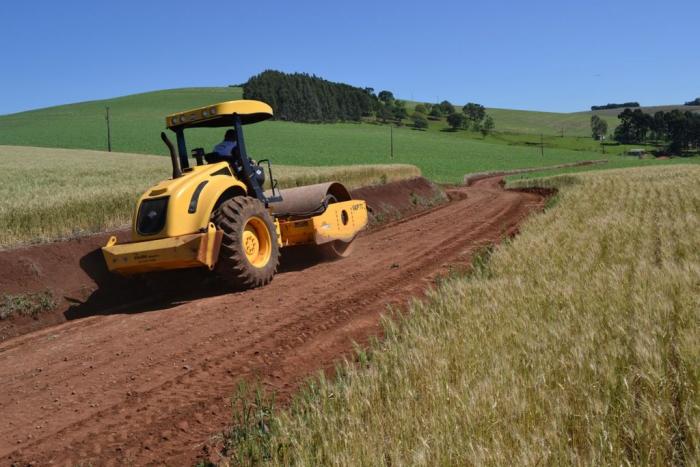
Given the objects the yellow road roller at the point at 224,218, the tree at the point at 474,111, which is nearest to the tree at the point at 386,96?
the tree at the point at 474,111

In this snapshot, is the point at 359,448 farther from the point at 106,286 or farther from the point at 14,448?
the point at 106,286

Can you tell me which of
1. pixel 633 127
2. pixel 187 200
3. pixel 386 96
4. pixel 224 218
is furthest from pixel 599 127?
pixel 187 200

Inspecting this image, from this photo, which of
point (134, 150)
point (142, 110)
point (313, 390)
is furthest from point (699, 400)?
point (142, 110)

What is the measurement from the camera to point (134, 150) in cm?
4844

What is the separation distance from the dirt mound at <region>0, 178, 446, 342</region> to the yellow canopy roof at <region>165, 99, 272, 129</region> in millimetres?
2322

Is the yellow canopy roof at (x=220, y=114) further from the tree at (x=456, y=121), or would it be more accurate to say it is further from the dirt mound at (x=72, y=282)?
the tree at (x=456, y=121)

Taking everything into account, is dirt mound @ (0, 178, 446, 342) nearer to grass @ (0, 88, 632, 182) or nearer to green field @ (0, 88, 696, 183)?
green field @ (0, 88, 696, 183)

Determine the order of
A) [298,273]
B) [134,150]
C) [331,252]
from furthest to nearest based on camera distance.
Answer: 1. [134,150]
2. [331,252]
3. [298,273]

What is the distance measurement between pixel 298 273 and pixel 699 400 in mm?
6525

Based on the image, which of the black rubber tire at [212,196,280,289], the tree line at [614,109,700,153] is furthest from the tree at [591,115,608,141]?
the black rubber tire at [212,196,280,289]

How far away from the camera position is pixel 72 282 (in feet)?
25.9

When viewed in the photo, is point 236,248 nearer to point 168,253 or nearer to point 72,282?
point 168,253

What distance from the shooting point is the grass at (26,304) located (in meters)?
6.95

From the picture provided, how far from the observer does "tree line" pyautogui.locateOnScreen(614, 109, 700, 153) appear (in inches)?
3875
